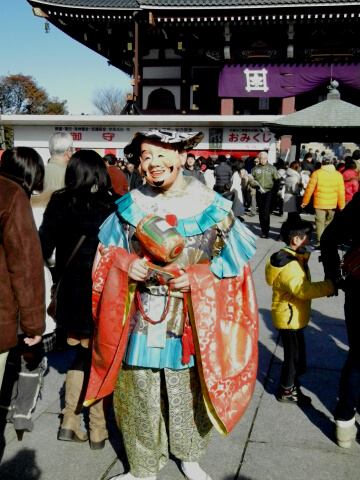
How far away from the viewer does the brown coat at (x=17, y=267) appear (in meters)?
1.87

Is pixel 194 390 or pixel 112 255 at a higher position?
pixel 112 255

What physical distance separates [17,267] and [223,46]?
47.0 ft

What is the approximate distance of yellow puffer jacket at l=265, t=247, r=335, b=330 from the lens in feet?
9.01

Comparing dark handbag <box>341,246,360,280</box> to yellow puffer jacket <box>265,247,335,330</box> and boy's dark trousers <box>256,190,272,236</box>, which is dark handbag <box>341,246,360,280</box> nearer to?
yellow puffer jacket <box>265,247,335,330</box>

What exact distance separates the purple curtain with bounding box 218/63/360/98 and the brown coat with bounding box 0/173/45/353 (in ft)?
45.3

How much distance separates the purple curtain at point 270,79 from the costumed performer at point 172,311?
13.5m

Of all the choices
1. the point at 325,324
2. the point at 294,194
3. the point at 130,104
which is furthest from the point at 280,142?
the point at 325,324

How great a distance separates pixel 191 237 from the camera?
6.80 feet

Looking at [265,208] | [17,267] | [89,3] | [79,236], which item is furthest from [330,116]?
[89,3]

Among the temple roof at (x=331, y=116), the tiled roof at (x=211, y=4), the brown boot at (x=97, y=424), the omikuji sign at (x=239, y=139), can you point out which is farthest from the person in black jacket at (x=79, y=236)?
the omikuji sign at (x=239, y=139)

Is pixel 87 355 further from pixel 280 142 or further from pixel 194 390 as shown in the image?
pixel 280 142

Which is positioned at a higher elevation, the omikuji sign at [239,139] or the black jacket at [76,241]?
the omikuji sign at [239,139]

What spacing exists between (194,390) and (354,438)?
1.11m

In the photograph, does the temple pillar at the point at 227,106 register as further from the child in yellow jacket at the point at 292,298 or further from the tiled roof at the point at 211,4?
the child in yellow jacket at the point at 292,298
